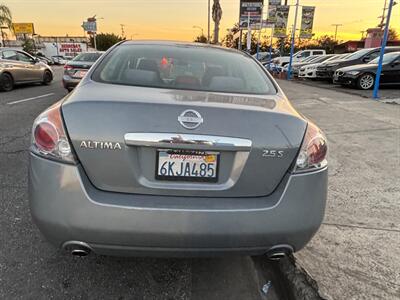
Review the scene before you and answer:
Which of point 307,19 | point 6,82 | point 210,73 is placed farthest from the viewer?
point 307,19

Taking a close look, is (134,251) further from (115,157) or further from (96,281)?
(96,281)

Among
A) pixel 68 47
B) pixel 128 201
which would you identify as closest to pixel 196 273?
pixel 128 201

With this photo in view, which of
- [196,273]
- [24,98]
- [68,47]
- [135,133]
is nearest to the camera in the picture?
[135,133]

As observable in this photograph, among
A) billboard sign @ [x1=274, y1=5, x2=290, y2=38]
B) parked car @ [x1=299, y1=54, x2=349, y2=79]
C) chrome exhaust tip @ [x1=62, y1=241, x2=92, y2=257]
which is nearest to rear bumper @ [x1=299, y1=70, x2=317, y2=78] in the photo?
parked car @ [x1=299, y1=54, x2=349, y2=79]

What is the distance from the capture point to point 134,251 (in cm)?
203

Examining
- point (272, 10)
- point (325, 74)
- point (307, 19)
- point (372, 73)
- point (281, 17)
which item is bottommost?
point (325, 74)

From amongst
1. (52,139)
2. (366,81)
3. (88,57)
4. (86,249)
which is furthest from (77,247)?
(366,81)

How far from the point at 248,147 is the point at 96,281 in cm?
151

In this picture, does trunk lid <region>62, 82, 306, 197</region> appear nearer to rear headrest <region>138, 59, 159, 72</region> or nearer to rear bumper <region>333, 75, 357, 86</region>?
rear headrest <region>138, 59, 159, 72</region>

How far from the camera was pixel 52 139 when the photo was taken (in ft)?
6.61

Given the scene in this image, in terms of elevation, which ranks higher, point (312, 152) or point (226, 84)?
point (226, 84)

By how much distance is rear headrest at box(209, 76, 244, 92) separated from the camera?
104 inches

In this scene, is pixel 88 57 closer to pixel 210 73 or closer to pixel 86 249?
pixel 210 73

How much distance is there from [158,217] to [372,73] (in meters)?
15.0
